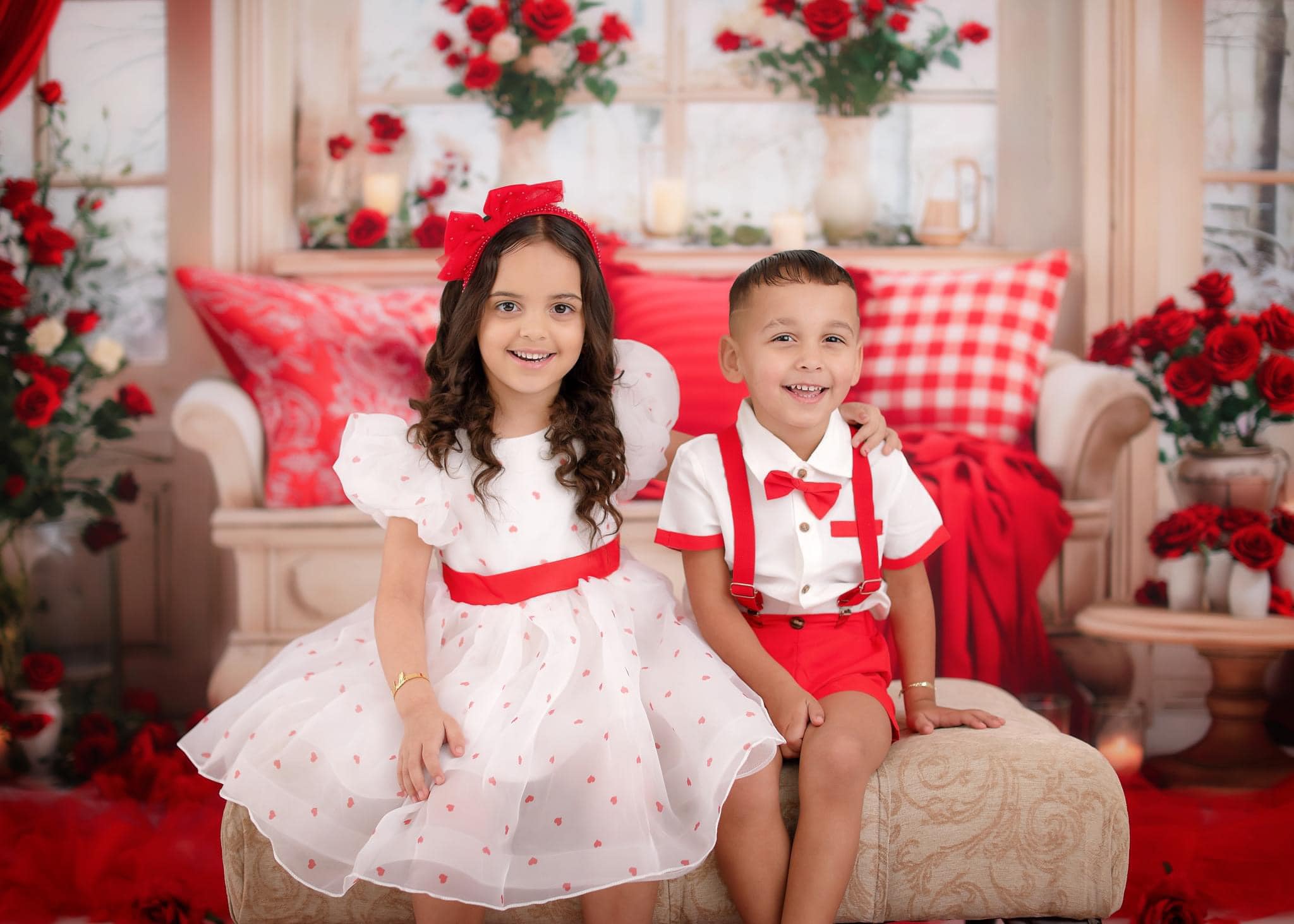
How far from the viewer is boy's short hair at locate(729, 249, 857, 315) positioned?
4.12ft

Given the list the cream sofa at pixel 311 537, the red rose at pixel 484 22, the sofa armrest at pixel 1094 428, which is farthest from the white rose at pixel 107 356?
the sofa armrest at pixel 1094 428

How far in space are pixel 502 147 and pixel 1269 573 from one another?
7.20ft

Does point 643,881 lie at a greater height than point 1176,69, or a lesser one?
lesser

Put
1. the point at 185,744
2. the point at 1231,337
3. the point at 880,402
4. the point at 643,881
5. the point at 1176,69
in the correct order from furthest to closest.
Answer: the point at 1176,69 → the point at 880,402 → the point at 1231,337 → the point at 185,744 → the point at 643,881

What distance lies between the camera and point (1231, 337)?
2049mm

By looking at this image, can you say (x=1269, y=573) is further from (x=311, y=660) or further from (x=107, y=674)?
(x=107, y=674)

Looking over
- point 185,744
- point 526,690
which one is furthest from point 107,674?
point 526,690

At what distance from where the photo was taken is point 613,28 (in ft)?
9.45

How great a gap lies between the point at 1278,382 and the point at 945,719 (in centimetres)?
127

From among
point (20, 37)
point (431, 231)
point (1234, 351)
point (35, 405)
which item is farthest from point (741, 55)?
point (35, 405)

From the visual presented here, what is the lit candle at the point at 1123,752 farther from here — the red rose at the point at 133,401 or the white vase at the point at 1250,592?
the red rose at the point at 133,401

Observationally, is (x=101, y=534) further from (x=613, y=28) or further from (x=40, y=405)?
(x=613, y=28)

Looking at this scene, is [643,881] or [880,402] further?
[880,402]

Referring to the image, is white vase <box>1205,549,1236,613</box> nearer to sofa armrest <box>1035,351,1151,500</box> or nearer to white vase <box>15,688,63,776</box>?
sofa armrest <box>1035,351,1151,500</box>
